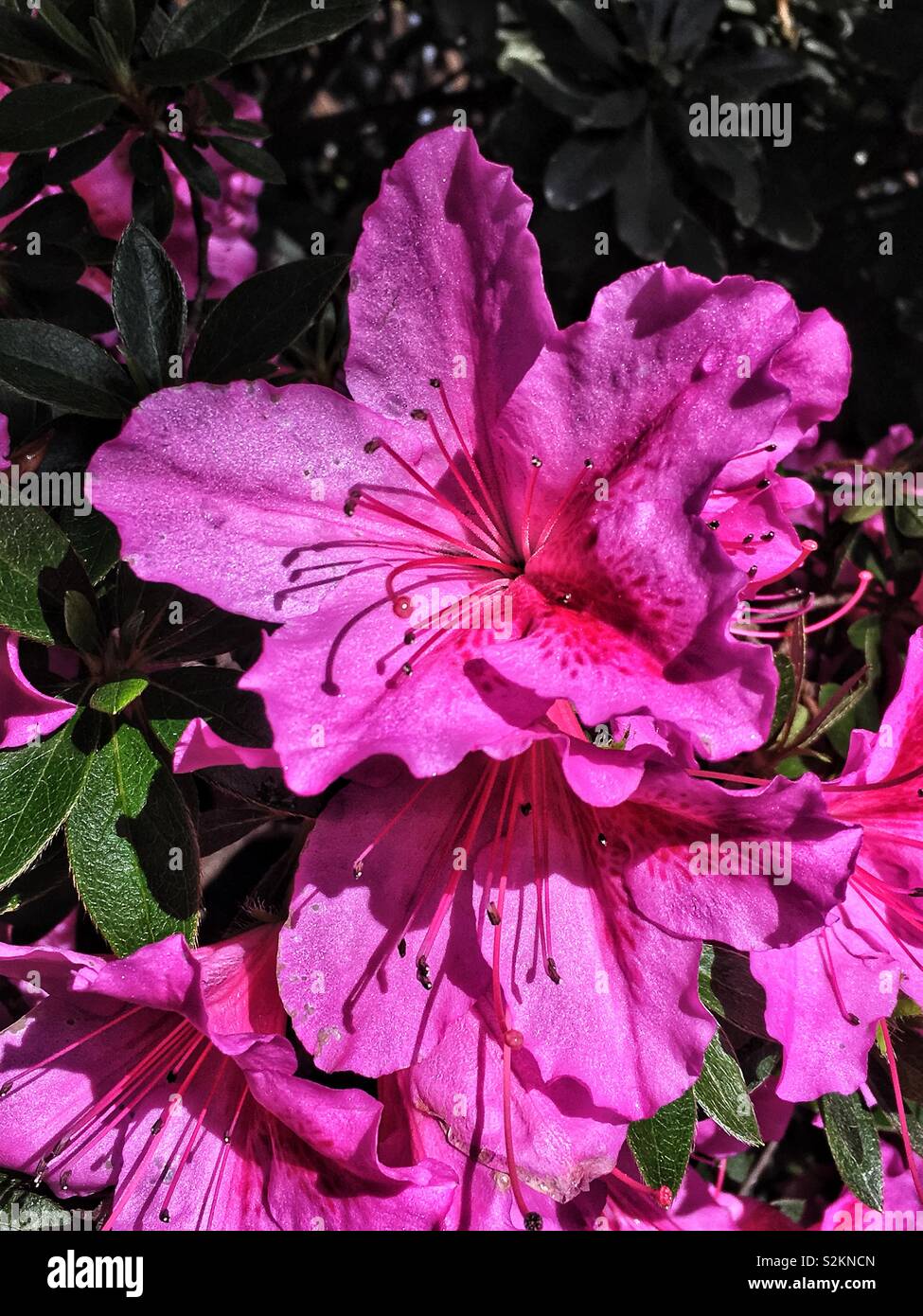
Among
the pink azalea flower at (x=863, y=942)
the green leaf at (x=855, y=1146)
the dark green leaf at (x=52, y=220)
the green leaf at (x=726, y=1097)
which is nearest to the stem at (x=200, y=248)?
the dark green leaf at (x=52, y=220)

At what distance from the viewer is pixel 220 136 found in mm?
1190

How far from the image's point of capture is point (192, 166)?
1.15m

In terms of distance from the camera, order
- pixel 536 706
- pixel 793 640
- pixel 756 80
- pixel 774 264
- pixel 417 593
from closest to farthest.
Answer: pixel 536 706 < pixel 417 593 < pixel 793 640 < pixel 756 80 < pixel 774 264

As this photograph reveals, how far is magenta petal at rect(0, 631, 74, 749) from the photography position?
0.85 m

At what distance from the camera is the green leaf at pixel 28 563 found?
87 cm

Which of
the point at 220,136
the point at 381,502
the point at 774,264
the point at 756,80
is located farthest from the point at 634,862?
the point at 774,264

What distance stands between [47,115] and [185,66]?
14 cm

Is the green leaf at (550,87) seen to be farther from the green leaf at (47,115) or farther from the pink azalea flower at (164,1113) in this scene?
the pink azalea flower at (164,1113)

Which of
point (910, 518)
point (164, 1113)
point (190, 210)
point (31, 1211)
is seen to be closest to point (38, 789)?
point (164, 1113)

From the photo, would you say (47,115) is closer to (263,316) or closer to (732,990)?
(263,316)

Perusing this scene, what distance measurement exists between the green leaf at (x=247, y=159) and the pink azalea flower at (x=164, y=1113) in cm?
78
